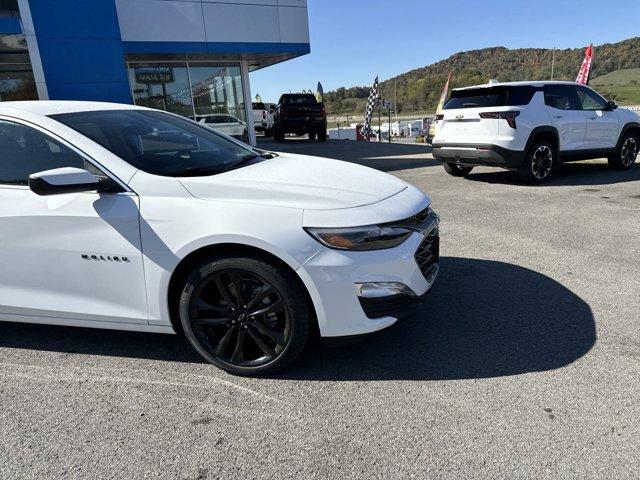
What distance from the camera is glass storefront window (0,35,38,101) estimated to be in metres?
10.3

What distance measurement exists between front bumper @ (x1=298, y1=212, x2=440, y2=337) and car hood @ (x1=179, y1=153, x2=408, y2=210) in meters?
0.31

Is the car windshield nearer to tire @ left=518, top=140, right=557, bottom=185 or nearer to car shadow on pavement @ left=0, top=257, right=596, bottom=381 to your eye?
car shadow on pavement @ left=0, top=257, right=596, bottom=381

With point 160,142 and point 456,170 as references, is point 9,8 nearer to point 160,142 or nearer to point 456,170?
point 160,142

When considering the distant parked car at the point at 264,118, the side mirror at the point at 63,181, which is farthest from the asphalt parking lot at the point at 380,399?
the distant parked car at the point at 264,118

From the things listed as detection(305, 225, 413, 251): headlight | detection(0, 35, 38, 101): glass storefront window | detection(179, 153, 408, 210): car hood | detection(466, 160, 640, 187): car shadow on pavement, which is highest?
detection(0, 35, 38, 101): glass storefront window

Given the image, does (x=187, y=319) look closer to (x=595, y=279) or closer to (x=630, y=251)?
(x=595, y=279)

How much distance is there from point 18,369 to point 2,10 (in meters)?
11.0

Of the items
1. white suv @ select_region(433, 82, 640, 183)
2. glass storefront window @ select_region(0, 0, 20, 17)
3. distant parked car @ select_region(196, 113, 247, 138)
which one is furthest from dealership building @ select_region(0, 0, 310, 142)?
white suv @ select_region(433, 82, 640, 183)

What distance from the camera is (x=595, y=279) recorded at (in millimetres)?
3891

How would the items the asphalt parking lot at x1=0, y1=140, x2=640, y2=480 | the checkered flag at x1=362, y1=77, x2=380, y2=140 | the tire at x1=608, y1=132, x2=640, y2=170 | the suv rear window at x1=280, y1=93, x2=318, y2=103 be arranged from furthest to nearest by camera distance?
the checkered flag at x1=362, y1=77, x2=380, y2=140 < the suv rear window at x1=280, y1=93, x2=318, y2=103 < the tire at x1=608, y1=132, x2=640, y2=170 < the asphalt parking lot at x1=0, y1=140, x2=640, y2=480

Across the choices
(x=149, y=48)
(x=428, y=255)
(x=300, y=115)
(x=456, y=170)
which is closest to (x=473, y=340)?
(x=428, y=255)

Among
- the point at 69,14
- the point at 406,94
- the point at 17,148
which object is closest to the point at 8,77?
the point at 69,14

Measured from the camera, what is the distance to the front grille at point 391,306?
2.50 m

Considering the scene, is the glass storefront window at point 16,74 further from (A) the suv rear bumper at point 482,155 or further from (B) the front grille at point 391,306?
(B) the front grille at point 391,306
